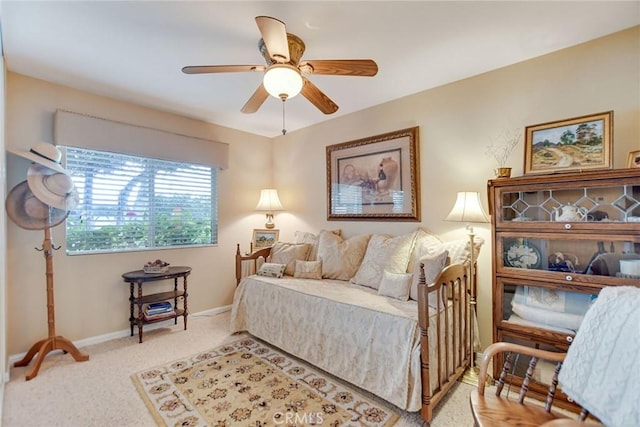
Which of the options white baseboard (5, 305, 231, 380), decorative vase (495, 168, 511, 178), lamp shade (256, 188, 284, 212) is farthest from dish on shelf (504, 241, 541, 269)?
white baseboard (5, 305, 231, 380)

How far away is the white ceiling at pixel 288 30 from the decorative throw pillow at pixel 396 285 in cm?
174

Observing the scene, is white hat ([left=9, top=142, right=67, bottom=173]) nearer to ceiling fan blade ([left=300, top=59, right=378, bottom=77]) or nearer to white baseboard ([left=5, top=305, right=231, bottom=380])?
white baseboard ([left=5, top=305, right=231, bottom=380])

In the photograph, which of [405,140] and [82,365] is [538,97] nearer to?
[405,140]

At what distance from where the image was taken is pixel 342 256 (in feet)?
10.1

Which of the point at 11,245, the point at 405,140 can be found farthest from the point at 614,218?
the point at 11,245

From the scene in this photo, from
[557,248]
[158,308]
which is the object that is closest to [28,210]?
[158,308]

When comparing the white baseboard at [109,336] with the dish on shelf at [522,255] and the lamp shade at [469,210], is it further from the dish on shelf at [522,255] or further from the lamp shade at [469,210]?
the dish on shelf at [522,255]

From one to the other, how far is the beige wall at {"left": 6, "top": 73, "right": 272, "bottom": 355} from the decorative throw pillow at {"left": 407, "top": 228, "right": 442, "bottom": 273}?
2.45 m

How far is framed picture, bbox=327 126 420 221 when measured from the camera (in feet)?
9.61

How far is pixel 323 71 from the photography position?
6.11ft

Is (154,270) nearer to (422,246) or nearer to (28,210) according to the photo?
(28,210)

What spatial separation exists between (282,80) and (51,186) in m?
2.16

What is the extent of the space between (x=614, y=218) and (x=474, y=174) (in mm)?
961

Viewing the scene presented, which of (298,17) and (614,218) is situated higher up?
(298,17)
